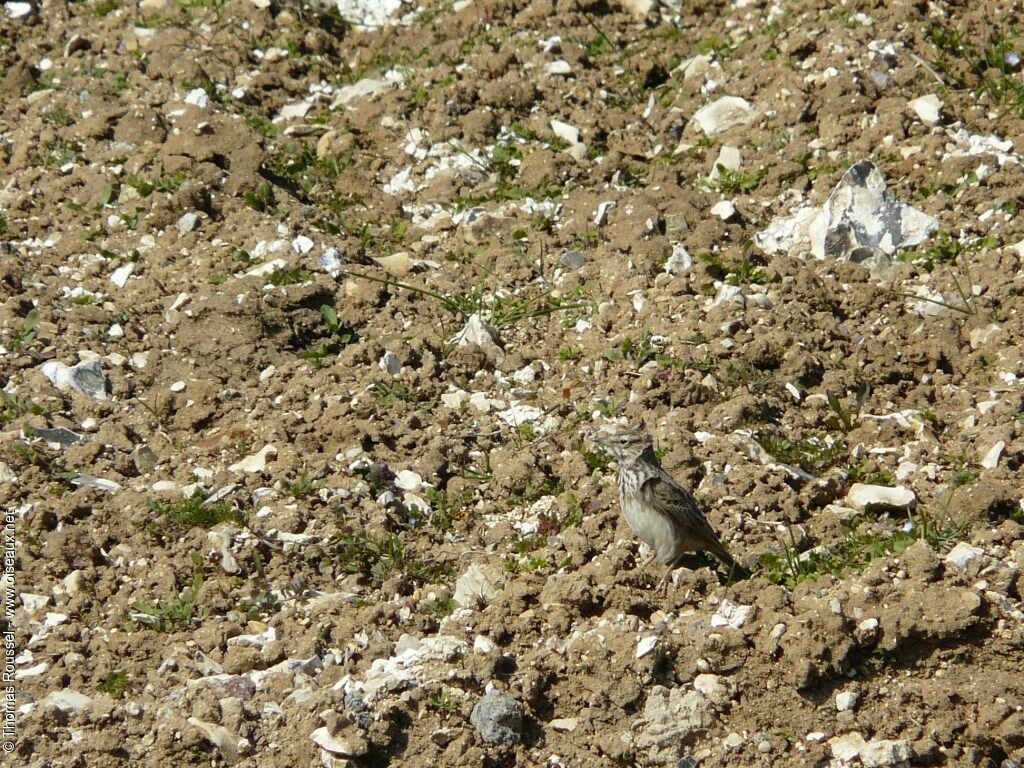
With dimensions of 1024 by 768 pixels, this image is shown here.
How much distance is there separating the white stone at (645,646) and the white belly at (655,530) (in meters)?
0.54

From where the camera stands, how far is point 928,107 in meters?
8.45

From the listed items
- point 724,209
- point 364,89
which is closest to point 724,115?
point 724,209

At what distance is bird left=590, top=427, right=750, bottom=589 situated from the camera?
581 cm

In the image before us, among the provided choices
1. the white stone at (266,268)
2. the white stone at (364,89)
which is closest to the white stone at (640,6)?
the white stone at (364,89)

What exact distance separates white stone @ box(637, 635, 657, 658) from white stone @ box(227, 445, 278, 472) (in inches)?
99.5

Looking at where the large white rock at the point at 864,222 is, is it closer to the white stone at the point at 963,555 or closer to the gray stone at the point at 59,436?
the white stone at the point at 963,555

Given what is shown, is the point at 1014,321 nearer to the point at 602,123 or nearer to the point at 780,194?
the point at 780,194

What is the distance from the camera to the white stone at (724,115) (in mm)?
8859

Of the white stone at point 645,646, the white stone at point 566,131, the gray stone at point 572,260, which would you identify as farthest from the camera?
the white stone at point 566,131

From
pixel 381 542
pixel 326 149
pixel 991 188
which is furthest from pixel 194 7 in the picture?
pixel 991 188

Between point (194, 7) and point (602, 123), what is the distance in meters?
3.99

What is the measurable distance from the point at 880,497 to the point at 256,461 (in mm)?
3597

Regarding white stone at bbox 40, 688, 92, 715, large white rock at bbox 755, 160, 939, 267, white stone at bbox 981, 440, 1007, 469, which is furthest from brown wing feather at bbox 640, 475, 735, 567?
white stone at bbox 40, 688, 92, 715

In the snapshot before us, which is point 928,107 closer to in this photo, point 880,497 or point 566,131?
point 566,131
